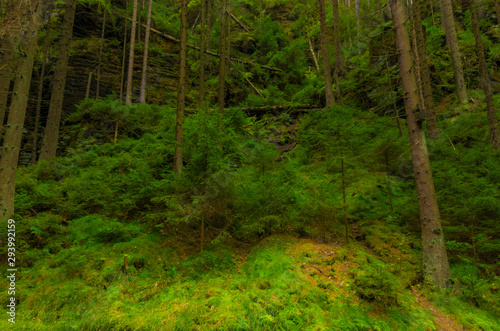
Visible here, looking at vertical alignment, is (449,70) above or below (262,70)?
below

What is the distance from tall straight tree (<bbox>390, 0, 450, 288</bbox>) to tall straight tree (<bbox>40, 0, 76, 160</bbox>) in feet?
50.3

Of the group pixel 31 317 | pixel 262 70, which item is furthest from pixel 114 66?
pixel 31 317

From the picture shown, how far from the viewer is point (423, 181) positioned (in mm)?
5477

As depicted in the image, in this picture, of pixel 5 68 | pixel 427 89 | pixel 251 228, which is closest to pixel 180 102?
pixel 251 228

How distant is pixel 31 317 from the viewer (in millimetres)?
4254

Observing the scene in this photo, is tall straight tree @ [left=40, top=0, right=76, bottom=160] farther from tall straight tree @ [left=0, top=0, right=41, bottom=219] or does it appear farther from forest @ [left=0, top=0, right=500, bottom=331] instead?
tall straight tree @ [left=0, top=0, right=41, bottom=219]

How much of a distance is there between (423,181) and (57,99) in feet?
55.4

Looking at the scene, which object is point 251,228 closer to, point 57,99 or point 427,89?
point 427,89

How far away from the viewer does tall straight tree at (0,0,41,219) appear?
615 cm

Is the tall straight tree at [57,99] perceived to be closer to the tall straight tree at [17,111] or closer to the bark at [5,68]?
the bark at [5,68]

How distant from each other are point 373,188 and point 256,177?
4597 mm

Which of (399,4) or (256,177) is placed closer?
(399,4)

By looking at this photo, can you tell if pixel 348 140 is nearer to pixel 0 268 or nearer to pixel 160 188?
pixel 160 188

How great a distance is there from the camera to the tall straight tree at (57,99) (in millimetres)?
12148
